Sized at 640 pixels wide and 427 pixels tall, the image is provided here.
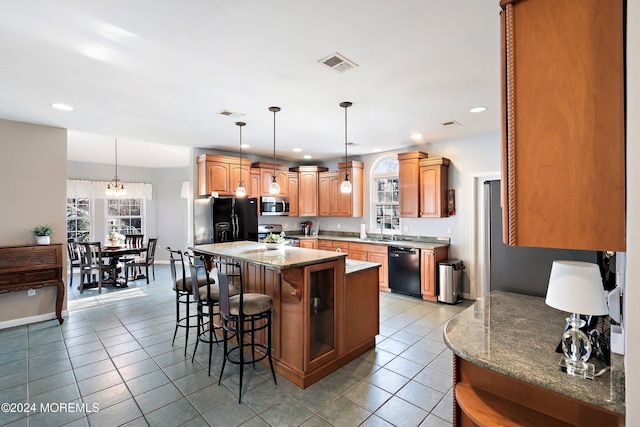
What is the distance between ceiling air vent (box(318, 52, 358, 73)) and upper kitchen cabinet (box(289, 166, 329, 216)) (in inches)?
168

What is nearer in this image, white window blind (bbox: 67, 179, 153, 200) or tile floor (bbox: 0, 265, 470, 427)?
tile floor (bbox: 0, 265, 470, 427)

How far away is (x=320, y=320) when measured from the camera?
2928mm

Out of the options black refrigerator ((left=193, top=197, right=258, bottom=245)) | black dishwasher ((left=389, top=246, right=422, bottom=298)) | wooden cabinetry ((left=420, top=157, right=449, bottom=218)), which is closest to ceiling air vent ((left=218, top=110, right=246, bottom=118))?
black refrigerator ((left=193, top=197, right=258, bottom=245))

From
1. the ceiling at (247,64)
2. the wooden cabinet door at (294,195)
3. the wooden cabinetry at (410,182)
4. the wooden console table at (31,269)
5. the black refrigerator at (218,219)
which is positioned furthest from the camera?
the wooden cabinet door at (294,195)

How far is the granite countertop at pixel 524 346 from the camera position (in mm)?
1138

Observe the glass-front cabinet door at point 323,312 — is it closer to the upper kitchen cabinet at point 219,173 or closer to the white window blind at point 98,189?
the upper kitchen cabinet at point 219,173

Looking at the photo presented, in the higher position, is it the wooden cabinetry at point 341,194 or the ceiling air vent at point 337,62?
the ceiling air vent at point 337,62

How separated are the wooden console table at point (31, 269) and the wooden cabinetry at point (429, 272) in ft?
17.5

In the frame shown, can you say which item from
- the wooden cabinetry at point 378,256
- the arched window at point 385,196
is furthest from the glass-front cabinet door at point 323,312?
the arched window at point 385,196

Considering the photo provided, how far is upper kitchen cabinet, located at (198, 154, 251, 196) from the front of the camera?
5.45 m

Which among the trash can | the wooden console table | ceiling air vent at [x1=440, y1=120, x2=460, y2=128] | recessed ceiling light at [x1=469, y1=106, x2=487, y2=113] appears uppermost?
ceiling air vent at [x1=440, y1=120, x2=460, y2=128]

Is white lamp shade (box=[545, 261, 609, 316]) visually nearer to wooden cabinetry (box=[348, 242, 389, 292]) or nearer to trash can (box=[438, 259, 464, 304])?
trash can (box=[438, 259, 464, 304])

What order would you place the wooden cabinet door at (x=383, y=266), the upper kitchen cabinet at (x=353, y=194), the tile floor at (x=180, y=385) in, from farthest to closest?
the upper kitchen cabinet at (x=353, y=194)
the wooden cabinet door at (x=383, y=266)
the tile floor at (x=180, y=385)

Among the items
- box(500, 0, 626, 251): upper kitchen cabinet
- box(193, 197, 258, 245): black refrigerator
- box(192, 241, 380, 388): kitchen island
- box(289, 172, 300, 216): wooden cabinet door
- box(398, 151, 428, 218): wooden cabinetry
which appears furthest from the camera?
box(289, 172, 300, 216): wooden cabinet door
